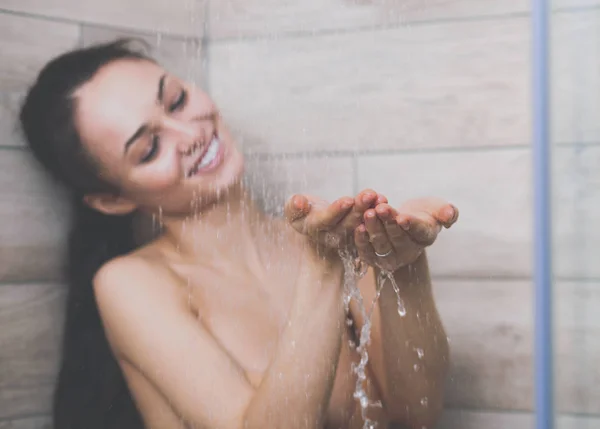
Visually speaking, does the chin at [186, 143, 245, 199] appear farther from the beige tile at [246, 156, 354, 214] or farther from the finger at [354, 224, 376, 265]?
the finger at [354, 224, 376, 265]

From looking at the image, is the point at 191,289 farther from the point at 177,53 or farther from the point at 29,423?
the point at 177,53

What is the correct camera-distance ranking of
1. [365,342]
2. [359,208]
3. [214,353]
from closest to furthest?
1. [359,208]
2. [214,353]
3. [365,342]

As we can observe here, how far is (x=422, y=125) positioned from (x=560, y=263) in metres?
0.65

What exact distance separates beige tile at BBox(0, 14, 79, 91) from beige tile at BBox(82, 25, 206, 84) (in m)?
0.09

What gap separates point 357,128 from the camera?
1.18m

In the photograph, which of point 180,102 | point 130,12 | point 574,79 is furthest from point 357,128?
point 574,79

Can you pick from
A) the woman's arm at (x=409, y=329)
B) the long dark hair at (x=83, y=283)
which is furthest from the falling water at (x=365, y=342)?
the long dark hair at (x=83, y=283)

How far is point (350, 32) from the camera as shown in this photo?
118cm

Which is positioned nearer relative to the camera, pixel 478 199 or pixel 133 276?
pixel 133 276

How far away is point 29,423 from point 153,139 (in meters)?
0.47

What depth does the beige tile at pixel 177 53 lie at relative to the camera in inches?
46.6

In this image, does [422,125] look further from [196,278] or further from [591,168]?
[591,168]

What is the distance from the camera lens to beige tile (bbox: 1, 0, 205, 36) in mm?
1095

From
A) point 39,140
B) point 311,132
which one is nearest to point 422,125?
point 311,132
